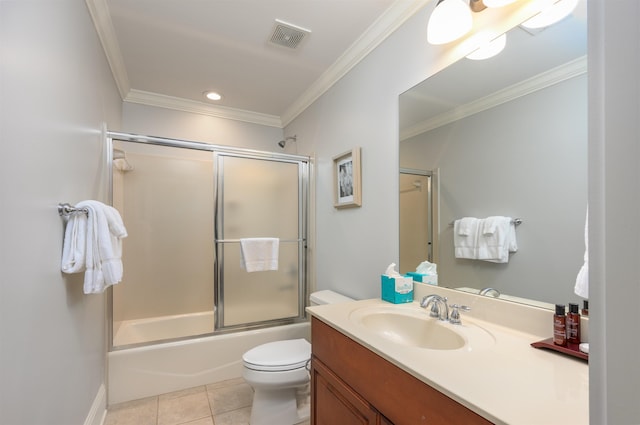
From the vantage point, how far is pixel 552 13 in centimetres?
109

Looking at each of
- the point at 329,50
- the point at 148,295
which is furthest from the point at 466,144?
the point at 148,295

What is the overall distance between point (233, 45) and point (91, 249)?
1578mm

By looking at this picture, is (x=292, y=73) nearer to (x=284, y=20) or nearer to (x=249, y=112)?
(x=284, y=20)

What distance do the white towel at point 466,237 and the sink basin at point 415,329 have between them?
33 cm

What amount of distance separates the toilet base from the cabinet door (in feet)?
1.61

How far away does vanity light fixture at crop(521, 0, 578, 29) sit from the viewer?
105cm

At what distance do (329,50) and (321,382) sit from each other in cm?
207

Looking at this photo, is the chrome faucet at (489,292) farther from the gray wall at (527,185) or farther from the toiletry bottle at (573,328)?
the toiletry bottle at (573,328)

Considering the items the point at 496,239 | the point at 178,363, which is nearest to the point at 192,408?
the point at 178,363

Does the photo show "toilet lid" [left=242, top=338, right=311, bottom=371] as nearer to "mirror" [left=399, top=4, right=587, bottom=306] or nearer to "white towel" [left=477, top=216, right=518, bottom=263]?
"mirror" [left=399, top=4, right=587, bottom=306]

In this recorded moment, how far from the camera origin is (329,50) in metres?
2.12

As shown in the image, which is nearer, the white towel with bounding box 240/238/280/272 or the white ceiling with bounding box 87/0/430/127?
the white ceiling with bounding box 87/0/430/127

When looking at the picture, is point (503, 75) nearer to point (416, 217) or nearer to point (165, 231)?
point (416, 217)

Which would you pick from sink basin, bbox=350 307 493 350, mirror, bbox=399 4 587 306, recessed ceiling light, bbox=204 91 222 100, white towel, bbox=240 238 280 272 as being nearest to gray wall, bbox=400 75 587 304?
mirror, bbox=399 4 587 306
